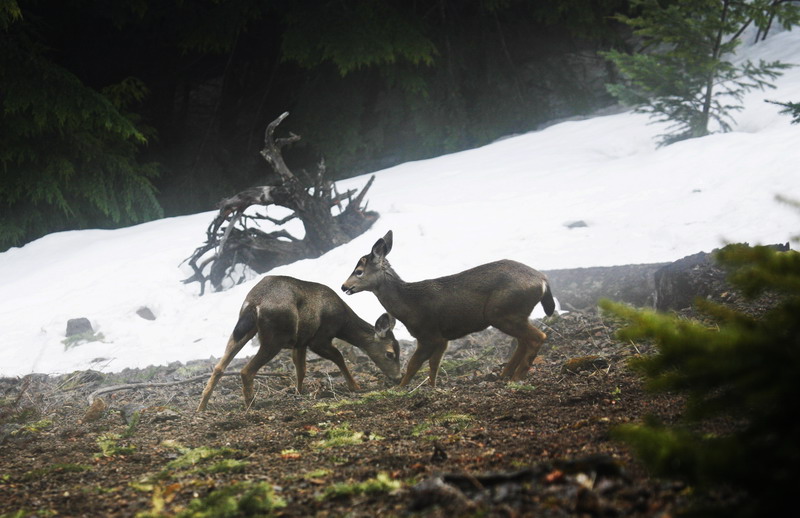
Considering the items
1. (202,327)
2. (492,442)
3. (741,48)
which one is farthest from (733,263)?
(741,48)

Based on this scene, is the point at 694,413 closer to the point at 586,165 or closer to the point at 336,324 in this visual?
the point at 336,324

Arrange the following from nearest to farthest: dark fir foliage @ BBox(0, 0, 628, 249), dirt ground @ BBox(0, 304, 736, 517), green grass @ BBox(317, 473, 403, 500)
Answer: dirt ground @ BBox(0, 304, 736, 517) < green grass @ BBox(317, 473, 403, 500) < dark fir foliage @ BBox(0, 0, 628, 249)

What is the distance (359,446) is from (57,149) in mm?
12308

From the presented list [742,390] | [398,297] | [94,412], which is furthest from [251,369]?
[742,390]

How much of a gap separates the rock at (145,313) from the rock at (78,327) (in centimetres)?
69

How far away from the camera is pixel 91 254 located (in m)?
12.1

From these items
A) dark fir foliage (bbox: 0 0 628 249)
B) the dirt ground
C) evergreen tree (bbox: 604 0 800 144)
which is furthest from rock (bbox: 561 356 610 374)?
dark fir foliage (bbox: 0 0 628 249)

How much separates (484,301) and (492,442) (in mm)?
2899

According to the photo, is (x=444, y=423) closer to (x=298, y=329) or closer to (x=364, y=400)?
(x=364, y=400)

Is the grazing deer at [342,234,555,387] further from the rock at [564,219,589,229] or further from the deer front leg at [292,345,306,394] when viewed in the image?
the rock at [564,219,589,229]

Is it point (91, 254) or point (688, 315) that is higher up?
point (91, 254)

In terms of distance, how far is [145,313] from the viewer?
9.69m

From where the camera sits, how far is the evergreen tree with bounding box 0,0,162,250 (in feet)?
39.0

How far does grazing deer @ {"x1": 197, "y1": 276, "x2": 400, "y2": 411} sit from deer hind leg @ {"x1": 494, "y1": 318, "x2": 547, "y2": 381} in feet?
4.13
